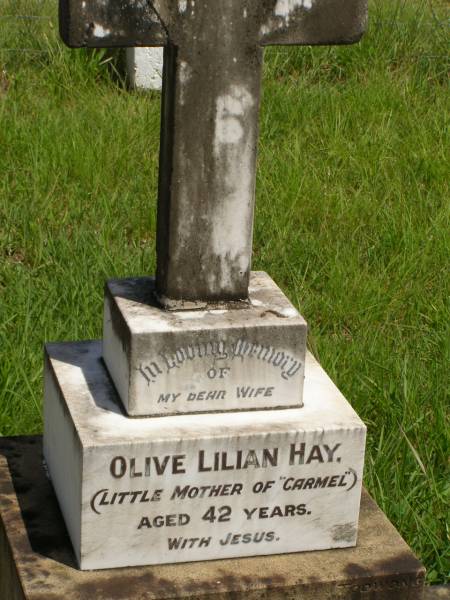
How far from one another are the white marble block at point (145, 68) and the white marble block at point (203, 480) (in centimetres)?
338

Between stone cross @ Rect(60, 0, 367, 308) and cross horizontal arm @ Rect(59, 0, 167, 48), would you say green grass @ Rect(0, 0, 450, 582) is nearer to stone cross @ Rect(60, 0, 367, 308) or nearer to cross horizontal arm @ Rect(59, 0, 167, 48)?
stone cross @ Rect(60, 0, 367, 308)

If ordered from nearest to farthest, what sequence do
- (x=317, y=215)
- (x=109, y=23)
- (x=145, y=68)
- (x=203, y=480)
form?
(x=109, y=23) < (x=203, y=480) < (x=317, y=215) < (x=145, y=68)

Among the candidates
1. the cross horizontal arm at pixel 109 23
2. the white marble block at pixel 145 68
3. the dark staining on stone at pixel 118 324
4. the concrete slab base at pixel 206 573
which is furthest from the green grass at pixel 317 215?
the cross horizontal arm at pixel 109 23

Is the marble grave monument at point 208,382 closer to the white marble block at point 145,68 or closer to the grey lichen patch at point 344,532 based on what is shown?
the grey lichen patch at point 344,532

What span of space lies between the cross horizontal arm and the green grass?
1338 millimetres

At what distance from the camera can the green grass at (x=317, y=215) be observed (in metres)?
3.42

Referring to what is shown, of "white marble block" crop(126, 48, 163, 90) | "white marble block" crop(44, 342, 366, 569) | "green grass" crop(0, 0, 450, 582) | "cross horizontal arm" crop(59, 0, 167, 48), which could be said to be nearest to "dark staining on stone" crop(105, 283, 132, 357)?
"white marble block" crop(44, 342, 366, 569)

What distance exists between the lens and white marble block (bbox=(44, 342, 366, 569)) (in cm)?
227

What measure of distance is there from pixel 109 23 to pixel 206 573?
0.95 m

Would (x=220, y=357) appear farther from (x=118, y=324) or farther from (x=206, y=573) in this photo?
(x=206, y=573)

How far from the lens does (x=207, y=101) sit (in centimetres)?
224

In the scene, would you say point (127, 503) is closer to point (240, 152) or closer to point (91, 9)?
point (240, 152)

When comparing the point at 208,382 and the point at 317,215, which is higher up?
the point at 208,382

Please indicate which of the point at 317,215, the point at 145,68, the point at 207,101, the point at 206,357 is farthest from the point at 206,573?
the point at 145,68
